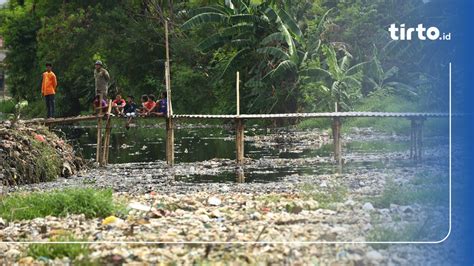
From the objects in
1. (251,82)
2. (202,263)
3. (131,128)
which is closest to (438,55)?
(202,263)

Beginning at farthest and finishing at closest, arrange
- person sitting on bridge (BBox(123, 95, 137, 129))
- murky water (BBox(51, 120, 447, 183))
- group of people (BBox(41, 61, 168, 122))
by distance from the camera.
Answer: murky water (BBox(51, 120, 447, 183)) → person sitting on bridge (BBox(123, 95, 137, 129)) → group of people (BBox(41, 61, 168, 122))

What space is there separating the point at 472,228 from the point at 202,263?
1.13 m

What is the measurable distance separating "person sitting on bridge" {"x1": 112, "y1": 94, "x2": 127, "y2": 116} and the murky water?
4.18 feet

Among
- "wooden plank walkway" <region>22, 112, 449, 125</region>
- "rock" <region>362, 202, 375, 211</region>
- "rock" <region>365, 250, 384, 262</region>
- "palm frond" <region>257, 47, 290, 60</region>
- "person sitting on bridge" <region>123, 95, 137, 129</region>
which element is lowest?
"rock" <region>365, 250, 384, 262</region>

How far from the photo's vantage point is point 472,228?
3.27 m

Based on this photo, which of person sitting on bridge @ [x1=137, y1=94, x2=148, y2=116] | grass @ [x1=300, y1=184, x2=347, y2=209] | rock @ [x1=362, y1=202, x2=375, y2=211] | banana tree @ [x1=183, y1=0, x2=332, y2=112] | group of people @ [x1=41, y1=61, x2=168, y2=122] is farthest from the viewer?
banana tree @ [x1=183, y1=0, x2=332, y2=112]

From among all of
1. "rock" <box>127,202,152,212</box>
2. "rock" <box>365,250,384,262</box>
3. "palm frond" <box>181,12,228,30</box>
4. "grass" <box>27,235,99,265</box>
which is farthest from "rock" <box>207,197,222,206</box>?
"rock" <box>365,250,384,262</box>

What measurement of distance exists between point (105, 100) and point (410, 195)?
220cm

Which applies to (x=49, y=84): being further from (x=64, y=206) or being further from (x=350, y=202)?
(x=350, y=202)

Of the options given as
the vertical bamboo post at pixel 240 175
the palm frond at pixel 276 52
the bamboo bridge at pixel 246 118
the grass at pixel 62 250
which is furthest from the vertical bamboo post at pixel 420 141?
the vertical bamboo post at pixel 240 175

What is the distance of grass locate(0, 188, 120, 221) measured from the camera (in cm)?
525

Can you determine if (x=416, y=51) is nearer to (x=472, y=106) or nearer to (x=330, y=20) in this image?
(x=472, y=106)

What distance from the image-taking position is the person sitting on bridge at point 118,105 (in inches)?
199

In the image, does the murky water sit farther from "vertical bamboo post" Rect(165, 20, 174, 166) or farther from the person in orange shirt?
the person in orange shirt
